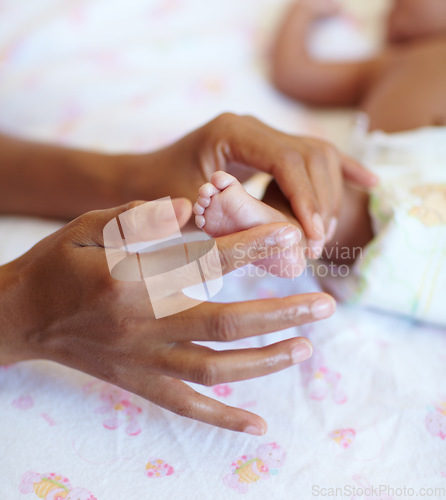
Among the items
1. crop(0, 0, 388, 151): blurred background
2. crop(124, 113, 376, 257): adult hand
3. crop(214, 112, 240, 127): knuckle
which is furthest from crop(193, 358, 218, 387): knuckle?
crop(0, 0, 388, 151): blurred background

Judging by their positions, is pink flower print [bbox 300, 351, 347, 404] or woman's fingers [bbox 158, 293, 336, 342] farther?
pink flower print [bbox 300, 351, 347, 404]

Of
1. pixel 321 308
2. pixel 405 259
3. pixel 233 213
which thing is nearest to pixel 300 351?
pixel 321 308

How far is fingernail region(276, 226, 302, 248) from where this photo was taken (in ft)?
1.54

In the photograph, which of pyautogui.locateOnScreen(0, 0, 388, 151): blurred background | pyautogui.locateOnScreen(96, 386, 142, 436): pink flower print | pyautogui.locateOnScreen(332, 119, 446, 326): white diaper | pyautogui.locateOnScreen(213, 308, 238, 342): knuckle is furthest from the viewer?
pyautogui.locateOnScreen(0, 0, 388, 151): blurred background

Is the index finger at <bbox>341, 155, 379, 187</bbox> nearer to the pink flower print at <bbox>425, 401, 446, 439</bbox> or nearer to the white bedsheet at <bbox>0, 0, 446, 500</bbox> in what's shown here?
the white bedsheet at <bbox>0, 0, 446, 500</bbox>

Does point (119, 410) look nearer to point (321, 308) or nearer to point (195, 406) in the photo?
point (195, 406)

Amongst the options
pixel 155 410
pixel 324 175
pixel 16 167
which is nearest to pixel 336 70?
pixel 324 175

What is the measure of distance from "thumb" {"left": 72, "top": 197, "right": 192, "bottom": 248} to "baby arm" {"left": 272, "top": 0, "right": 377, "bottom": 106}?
2.42 feet

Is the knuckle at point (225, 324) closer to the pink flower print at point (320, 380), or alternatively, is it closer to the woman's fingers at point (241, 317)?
the woman's fingers at point (241, 317)

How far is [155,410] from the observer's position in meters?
0.55

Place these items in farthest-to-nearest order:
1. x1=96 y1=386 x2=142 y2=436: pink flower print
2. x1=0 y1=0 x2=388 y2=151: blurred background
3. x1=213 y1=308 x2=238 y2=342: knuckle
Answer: x1=0 y1=0 x2=388 y2=151: blurred background
x1=96 y1=386 x2=142 y2=436: pink flower print
x1=213 y1=308 x2=238 y2=342: knuckle

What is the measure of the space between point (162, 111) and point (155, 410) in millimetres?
676

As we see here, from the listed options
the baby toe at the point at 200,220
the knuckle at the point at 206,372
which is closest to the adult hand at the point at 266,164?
the baby toe at the point at 200,220

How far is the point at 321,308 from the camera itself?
44 cm
